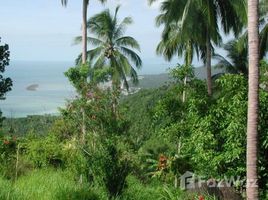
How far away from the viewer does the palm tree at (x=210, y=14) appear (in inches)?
706

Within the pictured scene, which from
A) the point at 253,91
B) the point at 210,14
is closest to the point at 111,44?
the point at 210,14

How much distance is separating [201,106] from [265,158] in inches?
66.6

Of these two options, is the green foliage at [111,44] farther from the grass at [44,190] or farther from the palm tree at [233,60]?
the grass at [44,190]

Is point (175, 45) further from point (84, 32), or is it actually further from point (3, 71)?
point (3, 71)

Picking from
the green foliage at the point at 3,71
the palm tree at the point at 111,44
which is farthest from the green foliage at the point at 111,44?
the green foliage at the point at 3,71

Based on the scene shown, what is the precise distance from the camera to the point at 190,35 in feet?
61.7

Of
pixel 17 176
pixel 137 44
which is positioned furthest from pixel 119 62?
pixel 17 176

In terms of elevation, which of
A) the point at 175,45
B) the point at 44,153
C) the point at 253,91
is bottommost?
the point at 44,153

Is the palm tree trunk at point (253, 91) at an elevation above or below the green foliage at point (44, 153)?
above

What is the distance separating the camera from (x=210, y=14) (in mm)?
17969

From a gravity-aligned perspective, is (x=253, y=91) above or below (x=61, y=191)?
above

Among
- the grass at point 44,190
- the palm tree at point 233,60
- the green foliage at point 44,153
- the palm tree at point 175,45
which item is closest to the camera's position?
the grass at point 44,190

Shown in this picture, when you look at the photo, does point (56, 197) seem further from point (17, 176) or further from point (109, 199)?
point (17, 176)

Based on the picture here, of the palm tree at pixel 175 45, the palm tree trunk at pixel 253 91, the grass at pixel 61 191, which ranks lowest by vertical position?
the grass at pixel 61 191
